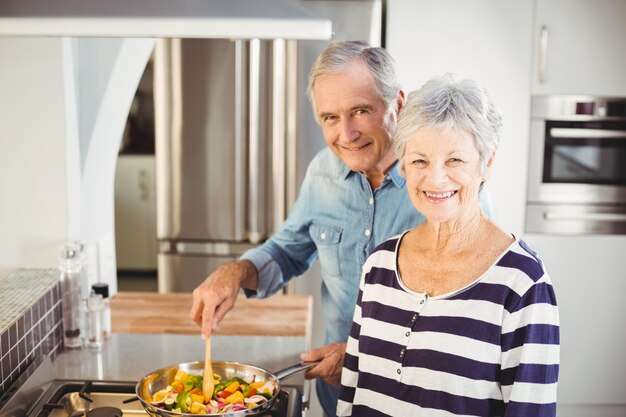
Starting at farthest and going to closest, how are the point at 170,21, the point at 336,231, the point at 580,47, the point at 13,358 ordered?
1. the point at 580,47
2. the point at 336,231
3. the point at 13,358
4. the point at 170,21

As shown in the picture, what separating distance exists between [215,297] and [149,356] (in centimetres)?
27

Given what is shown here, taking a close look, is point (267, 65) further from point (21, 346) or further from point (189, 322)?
point (21, 346)

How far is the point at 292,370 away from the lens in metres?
1.46

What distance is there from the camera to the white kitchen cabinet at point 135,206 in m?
5.02

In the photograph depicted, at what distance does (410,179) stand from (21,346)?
A: 854 millimetres

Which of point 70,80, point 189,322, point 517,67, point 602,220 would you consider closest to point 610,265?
point 602,220

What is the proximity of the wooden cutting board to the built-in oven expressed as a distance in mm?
1198

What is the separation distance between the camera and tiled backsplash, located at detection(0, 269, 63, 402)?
142 centimetres

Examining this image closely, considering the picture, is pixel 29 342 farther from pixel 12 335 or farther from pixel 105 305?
pixel 105 305

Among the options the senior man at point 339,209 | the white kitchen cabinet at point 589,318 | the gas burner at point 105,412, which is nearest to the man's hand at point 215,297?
the senior man at point 339,209

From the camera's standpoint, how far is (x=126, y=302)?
2.18 metres

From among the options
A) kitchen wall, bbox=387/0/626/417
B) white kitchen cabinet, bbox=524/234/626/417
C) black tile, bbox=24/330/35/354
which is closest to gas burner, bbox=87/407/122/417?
black tile, bbox=24/330/35/354

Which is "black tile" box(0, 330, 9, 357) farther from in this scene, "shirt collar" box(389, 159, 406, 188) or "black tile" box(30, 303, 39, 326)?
"shirt collar" box(389, 159, 406, 188)

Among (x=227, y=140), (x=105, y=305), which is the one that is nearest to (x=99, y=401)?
(x=105, y=305)
